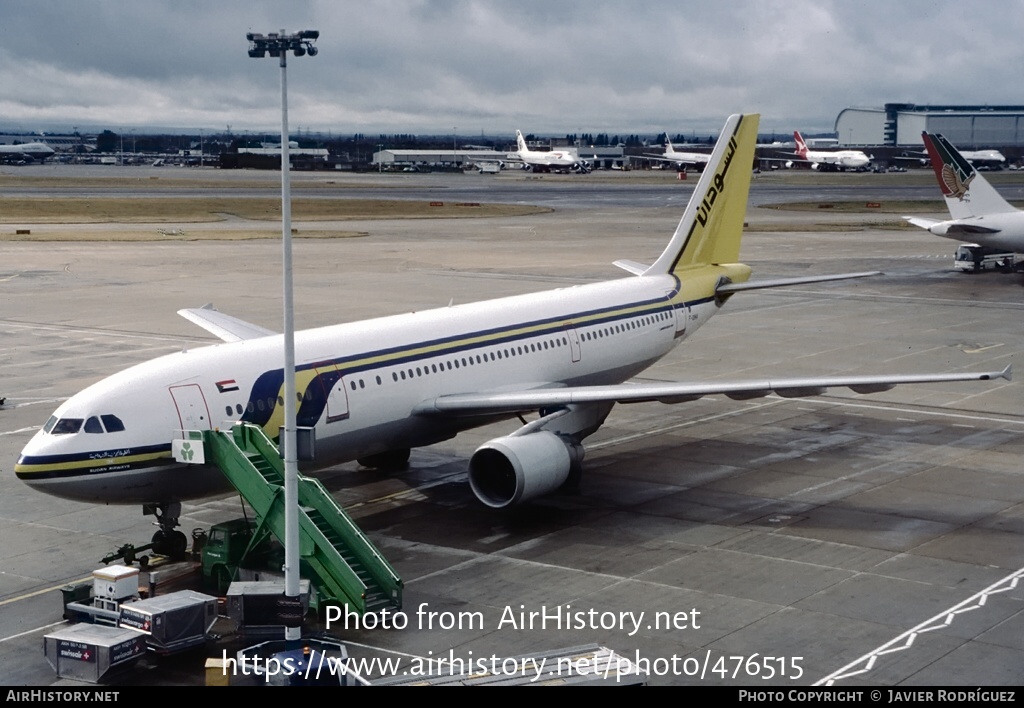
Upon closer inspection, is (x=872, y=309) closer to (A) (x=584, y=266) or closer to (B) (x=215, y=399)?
(A) (x=584, y=266)

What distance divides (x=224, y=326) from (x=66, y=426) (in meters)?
13.0

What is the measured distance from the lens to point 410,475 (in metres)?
33.1

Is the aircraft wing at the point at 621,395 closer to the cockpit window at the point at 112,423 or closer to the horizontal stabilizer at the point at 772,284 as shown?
the cockpit window at the point at 112,423

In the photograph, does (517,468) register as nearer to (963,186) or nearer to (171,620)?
(171,620)

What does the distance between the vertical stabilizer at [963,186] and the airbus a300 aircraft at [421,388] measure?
40.9 metres

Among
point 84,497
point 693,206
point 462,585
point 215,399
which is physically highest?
point 693,206

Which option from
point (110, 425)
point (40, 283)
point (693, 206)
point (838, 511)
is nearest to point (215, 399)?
point (110, 425)

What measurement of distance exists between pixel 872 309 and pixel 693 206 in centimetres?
2679

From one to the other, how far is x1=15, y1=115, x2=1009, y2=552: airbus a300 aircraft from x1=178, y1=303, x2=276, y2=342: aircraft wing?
0.29ft

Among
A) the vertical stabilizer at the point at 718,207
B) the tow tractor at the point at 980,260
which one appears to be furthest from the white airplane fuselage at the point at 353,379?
the tow tractor at the point at 980,260

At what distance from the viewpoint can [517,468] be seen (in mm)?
27375

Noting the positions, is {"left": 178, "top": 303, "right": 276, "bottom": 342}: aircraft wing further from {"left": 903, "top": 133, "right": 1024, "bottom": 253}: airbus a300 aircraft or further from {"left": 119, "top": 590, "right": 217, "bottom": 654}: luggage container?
{"left": 903, "top": 133, "right": 1024, "bottom": 253}: airbus a300 aircraft

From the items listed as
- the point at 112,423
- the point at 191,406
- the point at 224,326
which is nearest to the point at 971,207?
the point at 224,326

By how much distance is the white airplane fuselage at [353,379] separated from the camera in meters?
24.4
